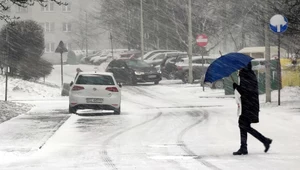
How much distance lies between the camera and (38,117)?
23062mm

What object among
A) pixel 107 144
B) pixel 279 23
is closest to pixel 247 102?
pixel 107 144

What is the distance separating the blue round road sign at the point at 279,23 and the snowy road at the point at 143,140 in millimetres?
2592

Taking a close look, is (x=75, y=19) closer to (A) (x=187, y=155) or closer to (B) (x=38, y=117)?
(B) (x=38, y=117)

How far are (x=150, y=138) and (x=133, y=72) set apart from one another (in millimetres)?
28097

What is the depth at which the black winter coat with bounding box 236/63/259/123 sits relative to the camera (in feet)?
43.2

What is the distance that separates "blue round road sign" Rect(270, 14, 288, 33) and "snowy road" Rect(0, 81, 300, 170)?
8.50ft

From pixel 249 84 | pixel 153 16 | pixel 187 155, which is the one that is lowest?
pixel 187 155

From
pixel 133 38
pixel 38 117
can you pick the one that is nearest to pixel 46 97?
pixel 38 117

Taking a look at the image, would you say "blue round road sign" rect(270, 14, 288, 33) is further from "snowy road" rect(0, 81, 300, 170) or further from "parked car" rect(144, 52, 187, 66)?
"parked car" rect(144, 52, 187, 66)

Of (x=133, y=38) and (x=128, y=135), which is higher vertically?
(x=133, y=38)

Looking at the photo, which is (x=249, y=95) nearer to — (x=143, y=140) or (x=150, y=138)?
(x=143, y=140)

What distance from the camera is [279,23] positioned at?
2344 centimetres

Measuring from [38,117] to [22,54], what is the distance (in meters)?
20.0

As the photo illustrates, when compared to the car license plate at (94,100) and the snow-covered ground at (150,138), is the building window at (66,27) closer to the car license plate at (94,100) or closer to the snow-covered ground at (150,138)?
the snow-covered ground at (150,138)
